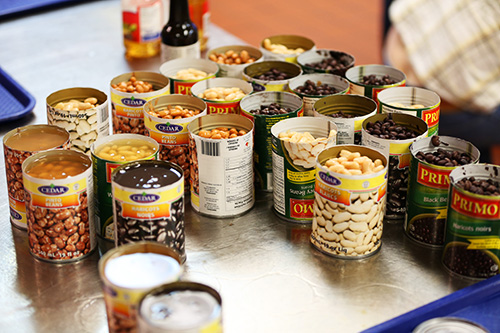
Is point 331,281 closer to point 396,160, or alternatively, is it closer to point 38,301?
point 396,160

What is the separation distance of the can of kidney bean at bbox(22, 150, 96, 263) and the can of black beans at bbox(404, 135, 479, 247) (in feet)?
2.41

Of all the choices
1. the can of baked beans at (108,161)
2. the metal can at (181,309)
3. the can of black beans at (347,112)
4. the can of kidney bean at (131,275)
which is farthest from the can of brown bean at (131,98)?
the metal can at (181,309)

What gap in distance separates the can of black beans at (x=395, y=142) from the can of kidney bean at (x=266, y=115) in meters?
0.21

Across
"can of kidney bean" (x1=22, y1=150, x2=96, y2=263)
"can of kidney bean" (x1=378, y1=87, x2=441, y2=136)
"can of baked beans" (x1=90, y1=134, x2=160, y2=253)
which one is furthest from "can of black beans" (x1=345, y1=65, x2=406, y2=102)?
"can of kidney bean" (x1=22, y1=150, x2=96, y2=263)

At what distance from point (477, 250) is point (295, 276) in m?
0.40

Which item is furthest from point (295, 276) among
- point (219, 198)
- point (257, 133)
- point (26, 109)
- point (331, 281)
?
point (26, 109)

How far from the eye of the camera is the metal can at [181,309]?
1.08m

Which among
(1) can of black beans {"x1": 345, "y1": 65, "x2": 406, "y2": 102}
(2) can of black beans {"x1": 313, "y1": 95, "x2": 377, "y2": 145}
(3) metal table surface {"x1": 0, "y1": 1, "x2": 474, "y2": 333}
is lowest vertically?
(3) metal table surface {"x1": 0, "y1": 1, "x2": 474, "y2": 333}

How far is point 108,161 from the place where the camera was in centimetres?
155

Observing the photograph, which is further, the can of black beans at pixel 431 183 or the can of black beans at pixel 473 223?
the can of black beans at pixel 431 183

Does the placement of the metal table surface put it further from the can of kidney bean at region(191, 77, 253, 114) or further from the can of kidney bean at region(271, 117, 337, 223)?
the can of kidney bean at region(191, 77, 253, 114)

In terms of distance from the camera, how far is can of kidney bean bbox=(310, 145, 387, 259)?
1498mm

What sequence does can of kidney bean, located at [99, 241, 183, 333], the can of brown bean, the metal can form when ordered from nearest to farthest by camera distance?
1. the metal can
2. can of kidney bean, located at [99, 241, 183, 333]
3. the can of brown bean

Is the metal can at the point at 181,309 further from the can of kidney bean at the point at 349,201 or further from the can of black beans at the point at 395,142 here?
the can of black beans at the point at 395,142
